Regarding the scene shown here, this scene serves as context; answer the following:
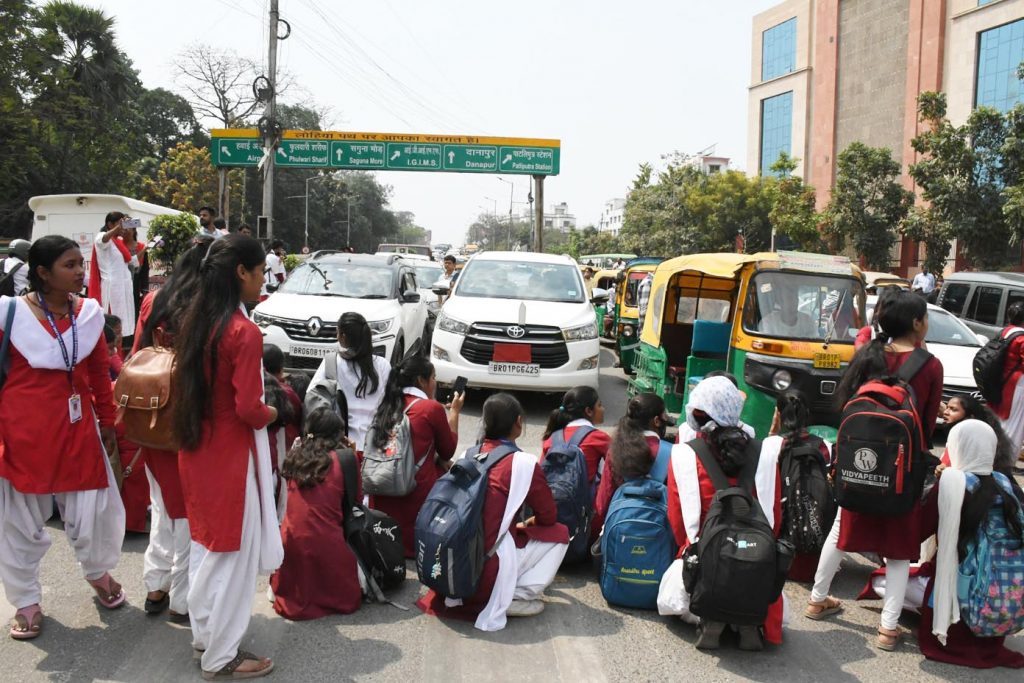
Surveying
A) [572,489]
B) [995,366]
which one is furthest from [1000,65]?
[572,489]

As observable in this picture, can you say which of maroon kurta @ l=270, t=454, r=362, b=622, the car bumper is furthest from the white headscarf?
the car bumper

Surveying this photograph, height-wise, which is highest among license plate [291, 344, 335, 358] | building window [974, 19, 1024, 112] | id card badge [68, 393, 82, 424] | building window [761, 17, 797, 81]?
building window [761, 17, 797, 81]

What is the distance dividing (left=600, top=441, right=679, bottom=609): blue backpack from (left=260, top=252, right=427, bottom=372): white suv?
15.8 ft

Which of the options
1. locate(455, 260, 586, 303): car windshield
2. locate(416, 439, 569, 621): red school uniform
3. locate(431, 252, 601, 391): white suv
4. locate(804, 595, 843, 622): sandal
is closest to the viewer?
locate(416, 439, 569, 621): red school uniform

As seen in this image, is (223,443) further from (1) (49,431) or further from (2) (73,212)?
(2) (73,212)

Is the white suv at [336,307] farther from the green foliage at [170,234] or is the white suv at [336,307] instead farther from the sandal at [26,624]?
the sandal at [26,624]

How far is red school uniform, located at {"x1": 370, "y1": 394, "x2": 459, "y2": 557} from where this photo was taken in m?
5.24

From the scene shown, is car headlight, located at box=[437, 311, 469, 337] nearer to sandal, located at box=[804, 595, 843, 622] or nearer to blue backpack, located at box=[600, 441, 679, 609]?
blue backpack, located at box=[600, 441, 679, 609]

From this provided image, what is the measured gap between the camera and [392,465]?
5.08 m

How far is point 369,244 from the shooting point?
8719 centimetres

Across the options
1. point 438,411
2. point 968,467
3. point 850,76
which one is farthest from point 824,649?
point 850,76

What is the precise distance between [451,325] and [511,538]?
568cm

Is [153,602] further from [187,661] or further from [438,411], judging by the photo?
[438,411]

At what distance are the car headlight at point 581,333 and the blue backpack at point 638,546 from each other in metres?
5.19
